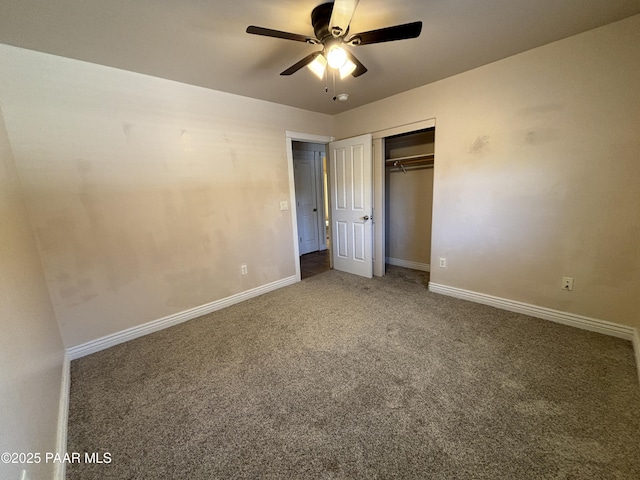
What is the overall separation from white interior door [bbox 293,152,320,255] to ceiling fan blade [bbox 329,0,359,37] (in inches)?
138

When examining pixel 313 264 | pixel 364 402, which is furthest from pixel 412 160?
pixel 364 402

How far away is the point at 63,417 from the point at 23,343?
0.64 metres

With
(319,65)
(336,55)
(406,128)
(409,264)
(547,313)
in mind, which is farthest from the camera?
(409,264)

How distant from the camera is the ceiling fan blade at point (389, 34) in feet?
4.46

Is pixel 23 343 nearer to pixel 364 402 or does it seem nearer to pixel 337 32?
pixel 364 402

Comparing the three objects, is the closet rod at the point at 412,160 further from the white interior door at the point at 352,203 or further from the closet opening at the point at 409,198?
the white interior door at the point at 352,203

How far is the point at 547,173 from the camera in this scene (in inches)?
87.4

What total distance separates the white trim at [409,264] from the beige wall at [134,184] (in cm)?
228

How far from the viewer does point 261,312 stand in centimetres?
278

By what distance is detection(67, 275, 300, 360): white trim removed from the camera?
214 cm

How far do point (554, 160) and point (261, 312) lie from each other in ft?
10.4

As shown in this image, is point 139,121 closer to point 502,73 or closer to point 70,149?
point 70,149

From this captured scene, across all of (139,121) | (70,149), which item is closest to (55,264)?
(70,149)

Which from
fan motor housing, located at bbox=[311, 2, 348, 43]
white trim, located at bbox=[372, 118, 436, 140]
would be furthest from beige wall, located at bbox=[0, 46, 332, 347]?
fan motor housing, located at bbox=[311, 2, 348, 43]
